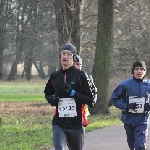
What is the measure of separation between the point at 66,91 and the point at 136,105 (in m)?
1.87

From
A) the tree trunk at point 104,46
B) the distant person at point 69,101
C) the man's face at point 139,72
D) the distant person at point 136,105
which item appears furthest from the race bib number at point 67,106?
the tree trunk at point 104,46

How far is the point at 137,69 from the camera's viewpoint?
803 cm

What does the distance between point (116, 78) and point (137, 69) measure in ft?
62.4

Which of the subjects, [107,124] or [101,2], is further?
[101,2]

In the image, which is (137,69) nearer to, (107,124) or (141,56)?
(107,124)

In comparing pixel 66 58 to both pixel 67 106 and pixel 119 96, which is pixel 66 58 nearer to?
pixel 67 106

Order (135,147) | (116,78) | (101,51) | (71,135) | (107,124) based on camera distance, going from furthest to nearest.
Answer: (116,78) < (101,51) < (107,124) < (135,147) < (71,135)

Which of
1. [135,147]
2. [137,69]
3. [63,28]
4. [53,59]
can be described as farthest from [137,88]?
[53,59]

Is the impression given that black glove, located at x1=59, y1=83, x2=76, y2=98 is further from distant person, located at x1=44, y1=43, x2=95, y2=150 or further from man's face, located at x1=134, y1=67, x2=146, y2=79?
man's face, located at x1=134, y1=67, x2=146, y2=79

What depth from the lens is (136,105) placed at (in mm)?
7914

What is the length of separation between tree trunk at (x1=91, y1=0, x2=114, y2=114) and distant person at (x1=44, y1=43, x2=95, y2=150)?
1177 centimetres

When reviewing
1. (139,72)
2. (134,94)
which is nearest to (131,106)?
(134,94)

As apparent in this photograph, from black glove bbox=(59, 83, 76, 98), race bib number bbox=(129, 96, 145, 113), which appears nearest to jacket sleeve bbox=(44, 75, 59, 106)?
black glove bbox=(59, 83, 76, 98)

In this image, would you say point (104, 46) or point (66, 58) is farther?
point (104, 46)
